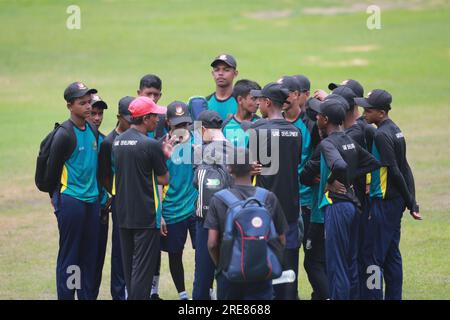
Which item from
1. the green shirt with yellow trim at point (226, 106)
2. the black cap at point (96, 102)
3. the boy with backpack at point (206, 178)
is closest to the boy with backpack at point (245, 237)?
the boy with backpack at point (206, 178)

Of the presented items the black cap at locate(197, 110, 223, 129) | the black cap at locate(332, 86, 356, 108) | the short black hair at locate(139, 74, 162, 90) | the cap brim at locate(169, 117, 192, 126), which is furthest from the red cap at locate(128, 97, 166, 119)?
the black cap at locate(332, 86, 356, 108)

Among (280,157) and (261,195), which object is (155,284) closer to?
(280,157)

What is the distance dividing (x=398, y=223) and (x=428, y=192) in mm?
6625

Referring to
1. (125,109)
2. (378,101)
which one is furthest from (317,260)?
(125,109)

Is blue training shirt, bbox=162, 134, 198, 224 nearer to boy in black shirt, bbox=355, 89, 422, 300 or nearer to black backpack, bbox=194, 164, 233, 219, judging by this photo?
black backpack, bbox=194, 164, 233, 219

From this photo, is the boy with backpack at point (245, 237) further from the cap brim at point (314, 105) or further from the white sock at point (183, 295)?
the white sock at point (183, 295)

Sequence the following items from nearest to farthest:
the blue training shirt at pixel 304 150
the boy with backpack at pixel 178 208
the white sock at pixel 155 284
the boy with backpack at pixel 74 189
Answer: the boy with backpack at pixel 74 189, the blue training shirt at pixel 304 150, the boy with backpack at pixel 178 208, the white sock at pixel 155 284

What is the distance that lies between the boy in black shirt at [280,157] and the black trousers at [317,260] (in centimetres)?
70

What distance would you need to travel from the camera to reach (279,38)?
41375 millimetres

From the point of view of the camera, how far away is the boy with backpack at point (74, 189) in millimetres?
11672

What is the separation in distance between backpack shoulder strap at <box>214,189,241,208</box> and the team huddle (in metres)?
0.94

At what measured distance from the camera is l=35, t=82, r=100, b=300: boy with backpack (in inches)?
460

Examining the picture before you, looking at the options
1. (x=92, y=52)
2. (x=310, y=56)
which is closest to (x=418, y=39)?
(x=310, y=56)

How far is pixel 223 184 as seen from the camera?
1111cm
